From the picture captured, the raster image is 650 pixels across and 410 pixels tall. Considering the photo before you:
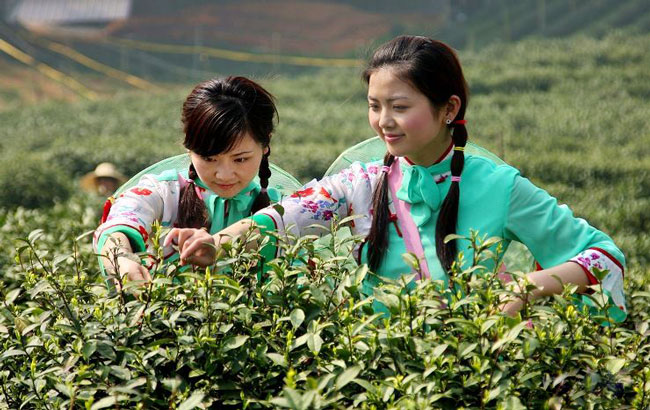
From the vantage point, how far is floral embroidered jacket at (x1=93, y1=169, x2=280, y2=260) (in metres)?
2.45

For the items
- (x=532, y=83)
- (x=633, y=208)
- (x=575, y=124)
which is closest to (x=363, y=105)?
(x=532, y=83)

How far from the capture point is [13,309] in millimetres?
1895

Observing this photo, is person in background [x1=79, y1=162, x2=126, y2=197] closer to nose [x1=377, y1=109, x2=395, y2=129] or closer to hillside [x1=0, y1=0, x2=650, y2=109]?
nose [x1=377, y1=109, x2=395, y2=129]

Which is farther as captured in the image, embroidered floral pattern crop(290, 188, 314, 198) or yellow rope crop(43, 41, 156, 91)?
yellow rope crop(43, 41, 156, 91)

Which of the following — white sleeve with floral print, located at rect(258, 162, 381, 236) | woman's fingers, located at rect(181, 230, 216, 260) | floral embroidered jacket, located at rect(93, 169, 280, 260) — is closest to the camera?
woman's fingers, located at rect(181, 230, 216, 260)

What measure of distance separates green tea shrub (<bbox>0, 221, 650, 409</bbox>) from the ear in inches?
27.4

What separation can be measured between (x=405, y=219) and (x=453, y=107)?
12.0 inches

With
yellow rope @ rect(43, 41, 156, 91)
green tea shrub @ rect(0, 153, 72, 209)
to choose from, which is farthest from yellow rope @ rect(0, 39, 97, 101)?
green tea shrub @ rect(0, 153, 72, 209)

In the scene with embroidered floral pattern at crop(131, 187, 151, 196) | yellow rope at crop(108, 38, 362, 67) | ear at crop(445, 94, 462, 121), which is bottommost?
yellow rope at crop(108, 38, 362, 67)

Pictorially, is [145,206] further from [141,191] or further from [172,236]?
[172,236]

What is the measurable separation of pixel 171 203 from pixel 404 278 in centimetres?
120

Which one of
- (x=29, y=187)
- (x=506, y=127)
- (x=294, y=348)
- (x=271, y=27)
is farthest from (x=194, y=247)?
(x=271, y=27)

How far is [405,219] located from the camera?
2348 millimetres

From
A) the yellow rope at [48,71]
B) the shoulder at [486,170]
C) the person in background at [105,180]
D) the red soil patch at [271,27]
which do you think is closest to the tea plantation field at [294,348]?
the shoulder at [486,170]
